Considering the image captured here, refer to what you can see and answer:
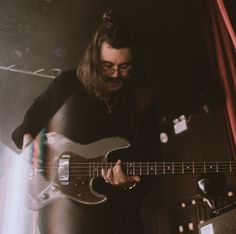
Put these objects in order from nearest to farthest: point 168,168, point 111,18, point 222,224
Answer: point 222,224 < point 168,168 < point 111,18

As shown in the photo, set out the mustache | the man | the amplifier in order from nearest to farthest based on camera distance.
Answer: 1. the amplifier
2. the man
3. the mustache

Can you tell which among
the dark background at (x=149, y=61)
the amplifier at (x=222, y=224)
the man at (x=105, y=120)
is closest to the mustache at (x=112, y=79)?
the man at (x=105, y=120)

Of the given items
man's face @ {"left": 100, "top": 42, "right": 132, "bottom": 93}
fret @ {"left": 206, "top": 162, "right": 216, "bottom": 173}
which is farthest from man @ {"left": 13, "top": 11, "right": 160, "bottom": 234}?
fret @ {"left": 206, "top": 162, "right": 216, "bottom": 173}

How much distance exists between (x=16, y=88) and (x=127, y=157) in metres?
0.37

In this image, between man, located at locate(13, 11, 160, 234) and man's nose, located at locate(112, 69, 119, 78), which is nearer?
man, located at locate(13, 11, 160, 234)

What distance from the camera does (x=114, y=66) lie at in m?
1.12

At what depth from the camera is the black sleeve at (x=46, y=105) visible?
106 cm

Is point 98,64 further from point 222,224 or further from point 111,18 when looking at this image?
point 222,224

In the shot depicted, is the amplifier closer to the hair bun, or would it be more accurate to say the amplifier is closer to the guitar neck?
the guitar neck

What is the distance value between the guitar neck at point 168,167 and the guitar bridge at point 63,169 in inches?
2.4

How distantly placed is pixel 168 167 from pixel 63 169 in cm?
28

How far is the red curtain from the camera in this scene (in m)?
1.16

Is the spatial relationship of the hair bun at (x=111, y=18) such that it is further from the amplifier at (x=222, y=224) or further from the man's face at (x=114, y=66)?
the amplifier at (x=222, y=224)

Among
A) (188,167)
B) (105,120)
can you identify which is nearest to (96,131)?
(105,120)
